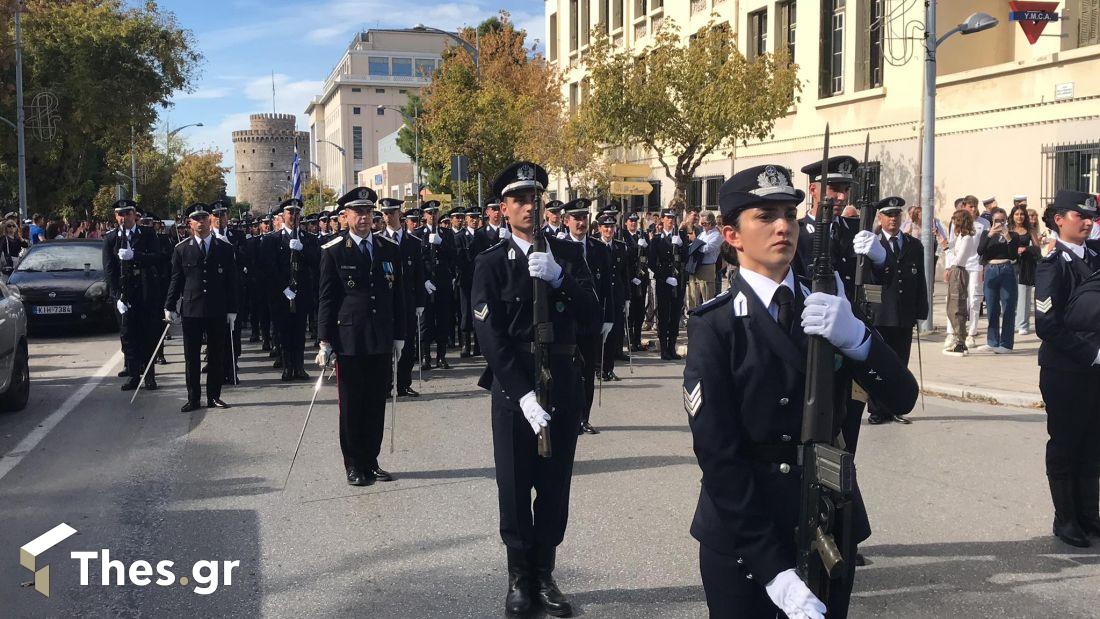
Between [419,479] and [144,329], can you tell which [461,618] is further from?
[144,329]

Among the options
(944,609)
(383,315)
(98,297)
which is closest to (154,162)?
(98,297)

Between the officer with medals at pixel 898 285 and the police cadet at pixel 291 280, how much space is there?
723cm

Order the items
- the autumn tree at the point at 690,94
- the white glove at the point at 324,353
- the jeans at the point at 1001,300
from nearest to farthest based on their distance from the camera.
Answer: the white glove at the point at 324,353
the jeans at the point at 1001,300
the autumn tree at the point at 690,94

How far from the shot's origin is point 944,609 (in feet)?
15.7

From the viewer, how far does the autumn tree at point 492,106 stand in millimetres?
38094

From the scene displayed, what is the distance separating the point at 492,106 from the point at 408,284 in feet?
104

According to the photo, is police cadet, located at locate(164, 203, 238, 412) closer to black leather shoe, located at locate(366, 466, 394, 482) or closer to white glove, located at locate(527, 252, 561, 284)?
black leather shoe, located at locate(366, 466, 394, 482)

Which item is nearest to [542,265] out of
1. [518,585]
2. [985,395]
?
[518,585]

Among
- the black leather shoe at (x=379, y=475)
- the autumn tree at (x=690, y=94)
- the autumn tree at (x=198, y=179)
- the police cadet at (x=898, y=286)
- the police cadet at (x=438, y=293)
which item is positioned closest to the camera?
the black leather shoe at (x=379, y=475)

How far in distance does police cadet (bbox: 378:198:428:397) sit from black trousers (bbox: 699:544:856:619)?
202 inches

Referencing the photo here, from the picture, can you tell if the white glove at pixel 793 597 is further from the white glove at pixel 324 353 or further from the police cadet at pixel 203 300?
the police cadet at pixel 203 300

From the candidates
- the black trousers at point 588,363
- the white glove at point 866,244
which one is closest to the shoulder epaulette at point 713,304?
the white glove at point 866,244

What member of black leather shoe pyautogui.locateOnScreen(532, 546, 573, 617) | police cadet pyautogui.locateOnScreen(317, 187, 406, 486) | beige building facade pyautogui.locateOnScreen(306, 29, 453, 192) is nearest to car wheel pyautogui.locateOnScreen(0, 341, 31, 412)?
police cadet pyautogui.locateOnScreen(317, 187, 406, 486)

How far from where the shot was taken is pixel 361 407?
742cm
